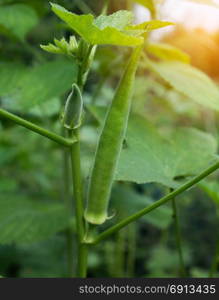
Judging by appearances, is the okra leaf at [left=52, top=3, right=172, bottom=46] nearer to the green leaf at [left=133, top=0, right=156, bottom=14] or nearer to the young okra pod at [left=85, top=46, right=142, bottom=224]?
the young okra pod at [left=85, top=46, right=142, bottom=224]

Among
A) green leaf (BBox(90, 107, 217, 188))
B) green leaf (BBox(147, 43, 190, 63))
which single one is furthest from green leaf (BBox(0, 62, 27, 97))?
green leaf (BBox(147, 43, 190, 63))

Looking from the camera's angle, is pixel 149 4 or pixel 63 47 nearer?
pixel 63 47

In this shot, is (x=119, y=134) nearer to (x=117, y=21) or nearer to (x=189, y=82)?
(x=117, y=21)

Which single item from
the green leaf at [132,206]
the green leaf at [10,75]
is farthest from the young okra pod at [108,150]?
the green leaf at [132,206]

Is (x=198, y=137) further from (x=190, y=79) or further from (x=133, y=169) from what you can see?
(x=133, y=169)

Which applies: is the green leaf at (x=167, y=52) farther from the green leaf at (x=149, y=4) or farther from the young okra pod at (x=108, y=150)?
the young okra pod at (x=108, y=150)

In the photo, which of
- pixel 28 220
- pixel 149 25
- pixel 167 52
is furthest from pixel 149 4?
pixel 28 220
